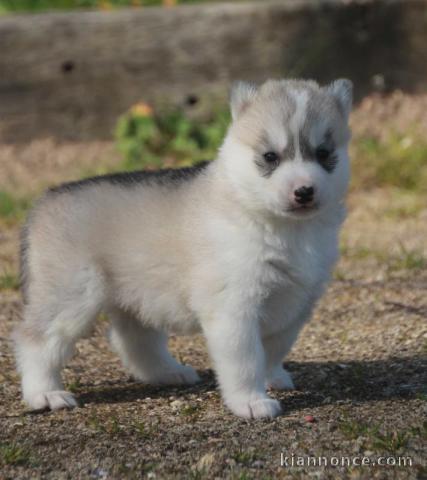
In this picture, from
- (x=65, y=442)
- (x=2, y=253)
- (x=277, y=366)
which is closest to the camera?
(x=65, y=442)

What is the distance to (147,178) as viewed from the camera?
188 inches

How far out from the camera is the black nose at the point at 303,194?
412 centimetres

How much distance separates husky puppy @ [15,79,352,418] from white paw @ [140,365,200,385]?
436 millimetres

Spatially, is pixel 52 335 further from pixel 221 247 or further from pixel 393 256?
pixel 393 256

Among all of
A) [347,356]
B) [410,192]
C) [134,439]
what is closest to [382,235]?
[410,192]

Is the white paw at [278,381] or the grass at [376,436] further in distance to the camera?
the white paw at [278,381]

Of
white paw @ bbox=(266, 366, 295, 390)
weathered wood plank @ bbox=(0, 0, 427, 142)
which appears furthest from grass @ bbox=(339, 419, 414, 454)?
weathered wood plank @ bbox=(0, 0, 427, 142)

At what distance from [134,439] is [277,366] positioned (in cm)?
96

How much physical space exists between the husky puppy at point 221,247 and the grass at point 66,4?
6117 mm

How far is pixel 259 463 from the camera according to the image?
3846 millimetres

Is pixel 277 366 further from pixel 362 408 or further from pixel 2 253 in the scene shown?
pixel 2 253

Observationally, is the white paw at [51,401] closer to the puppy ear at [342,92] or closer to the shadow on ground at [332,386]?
the shadow on ground at [332,386]

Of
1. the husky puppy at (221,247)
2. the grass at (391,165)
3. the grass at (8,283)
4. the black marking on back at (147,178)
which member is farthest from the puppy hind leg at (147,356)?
the grass at (391,165)

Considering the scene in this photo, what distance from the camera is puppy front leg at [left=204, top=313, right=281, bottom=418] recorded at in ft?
14.2
